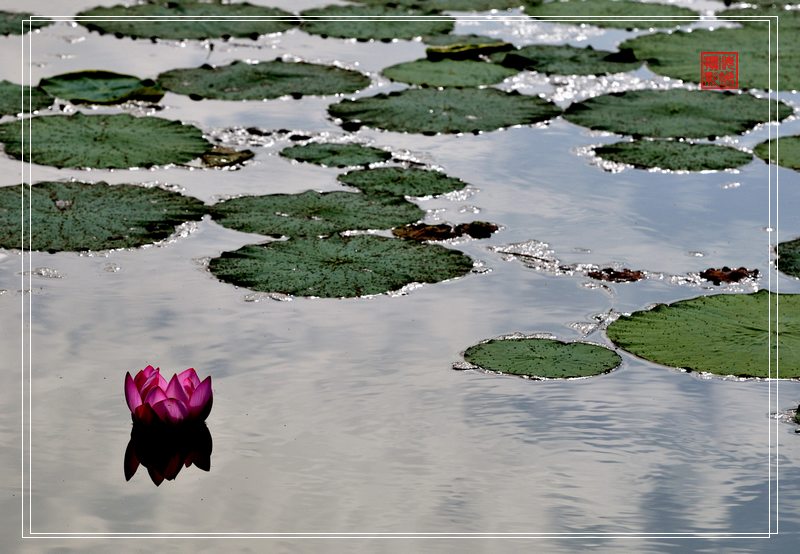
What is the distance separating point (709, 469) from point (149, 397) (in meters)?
1.32

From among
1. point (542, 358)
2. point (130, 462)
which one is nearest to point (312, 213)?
point (542, 358)

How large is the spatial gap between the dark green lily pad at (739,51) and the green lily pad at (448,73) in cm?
87

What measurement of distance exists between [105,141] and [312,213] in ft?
3.98

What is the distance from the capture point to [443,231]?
4.75 metres

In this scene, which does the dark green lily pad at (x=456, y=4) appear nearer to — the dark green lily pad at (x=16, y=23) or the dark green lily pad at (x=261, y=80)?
the dark green lily pad at (x=261, y=80)

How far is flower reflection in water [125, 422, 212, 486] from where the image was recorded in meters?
3.18

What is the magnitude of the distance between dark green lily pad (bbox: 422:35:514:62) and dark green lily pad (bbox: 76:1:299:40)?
3.03ft

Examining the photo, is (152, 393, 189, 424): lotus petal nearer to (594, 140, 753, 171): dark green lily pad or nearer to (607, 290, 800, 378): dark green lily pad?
(607, 290, 800, 378): dark green lily pad

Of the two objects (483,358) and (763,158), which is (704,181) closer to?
(763,158)

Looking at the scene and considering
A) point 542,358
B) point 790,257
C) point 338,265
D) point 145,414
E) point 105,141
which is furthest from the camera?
point 105,141

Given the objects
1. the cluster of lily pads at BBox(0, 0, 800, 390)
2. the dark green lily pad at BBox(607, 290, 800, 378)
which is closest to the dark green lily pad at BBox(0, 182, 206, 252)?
the cluster of lily pads at BBox(0, 0, 800, 390)

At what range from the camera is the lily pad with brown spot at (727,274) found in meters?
4.42

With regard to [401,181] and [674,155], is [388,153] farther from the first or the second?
[674,155]

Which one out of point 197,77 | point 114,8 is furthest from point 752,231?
point 114,8
